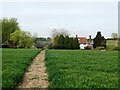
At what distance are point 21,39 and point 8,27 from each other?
13.2 m

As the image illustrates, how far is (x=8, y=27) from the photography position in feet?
402

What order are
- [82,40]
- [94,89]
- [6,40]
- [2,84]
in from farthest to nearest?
[82,40], [6,40], [2,84], [94,89]

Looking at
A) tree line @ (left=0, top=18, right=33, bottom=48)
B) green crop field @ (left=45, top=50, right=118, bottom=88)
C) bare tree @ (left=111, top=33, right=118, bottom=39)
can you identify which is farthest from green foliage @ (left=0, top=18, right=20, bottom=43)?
green crop field @ (left=45, top=50, right=118, bottom=88)

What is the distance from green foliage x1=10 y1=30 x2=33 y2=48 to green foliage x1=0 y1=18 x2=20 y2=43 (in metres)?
7.16

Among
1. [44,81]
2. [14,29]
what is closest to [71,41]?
[14,29]

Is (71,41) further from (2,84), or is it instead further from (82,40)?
(2,84)

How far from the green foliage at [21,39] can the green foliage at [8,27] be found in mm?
7163

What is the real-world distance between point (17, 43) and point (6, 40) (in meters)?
7.78

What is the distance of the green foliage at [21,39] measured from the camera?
110425mm

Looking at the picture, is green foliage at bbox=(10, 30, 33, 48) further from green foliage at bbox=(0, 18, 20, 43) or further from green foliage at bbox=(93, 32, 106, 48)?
green foliage at bbox=(93, 32, 106, 48)

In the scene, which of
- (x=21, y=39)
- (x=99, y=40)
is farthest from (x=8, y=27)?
(x=99, y=40)

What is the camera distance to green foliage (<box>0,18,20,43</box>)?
11939cm

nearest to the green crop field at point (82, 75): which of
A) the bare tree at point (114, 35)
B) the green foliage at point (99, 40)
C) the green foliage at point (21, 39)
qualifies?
the green foliage at point (21, 39)

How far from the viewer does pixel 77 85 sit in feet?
39.7
